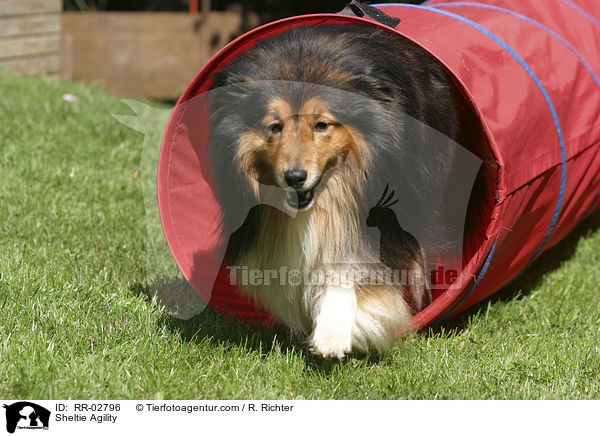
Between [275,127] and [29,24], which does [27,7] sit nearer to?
[29,24]

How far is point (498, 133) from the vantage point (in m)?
2.98

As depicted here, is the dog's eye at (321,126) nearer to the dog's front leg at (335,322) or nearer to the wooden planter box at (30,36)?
the dog's front leg at (335,322)

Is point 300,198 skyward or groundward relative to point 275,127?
groundward

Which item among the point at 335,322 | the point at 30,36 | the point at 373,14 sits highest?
the point at 373,14

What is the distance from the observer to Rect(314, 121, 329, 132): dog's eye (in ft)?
9.37

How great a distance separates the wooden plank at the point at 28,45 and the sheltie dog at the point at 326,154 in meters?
5.45

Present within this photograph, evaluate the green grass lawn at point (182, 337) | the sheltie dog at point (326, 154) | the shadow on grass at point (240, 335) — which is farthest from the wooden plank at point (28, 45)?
the sheltie dog at point (326, 154)

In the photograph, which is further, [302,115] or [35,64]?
[35,64]

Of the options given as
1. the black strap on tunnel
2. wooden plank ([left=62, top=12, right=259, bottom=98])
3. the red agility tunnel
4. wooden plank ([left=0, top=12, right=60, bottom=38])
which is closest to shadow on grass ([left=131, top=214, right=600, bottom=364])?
the red agility tunnel

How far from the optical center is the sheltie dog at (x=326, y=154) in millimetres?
2859

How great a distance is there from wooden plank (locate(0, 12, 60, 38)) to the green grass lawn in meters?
3.18

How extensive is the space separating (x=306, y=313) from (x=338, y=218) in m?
0.51

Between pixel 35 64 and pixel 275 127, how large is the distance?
6.14 meters
